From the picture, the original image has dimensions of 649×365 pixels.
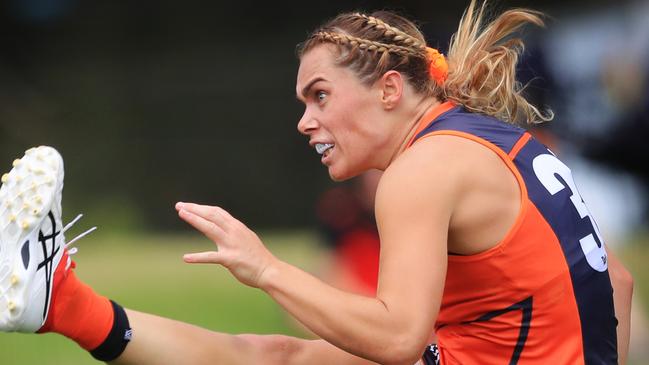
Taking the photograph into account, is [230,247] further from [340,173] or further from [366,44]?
[366,44]

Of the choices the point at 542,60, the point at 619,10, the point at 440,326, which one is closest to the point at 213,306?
the point at 542,60

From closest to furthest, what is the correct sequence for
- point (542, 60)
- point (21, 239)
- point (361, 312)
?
point (361, 312) < point (21, 239) < point (542, 60)

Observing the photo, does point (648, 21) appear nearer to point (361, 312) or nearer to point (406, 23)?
point (406, 23)

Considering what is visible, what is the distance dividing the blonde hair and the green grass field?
3.07 m

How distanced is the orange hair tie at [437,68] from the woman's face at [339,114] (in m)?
0.19

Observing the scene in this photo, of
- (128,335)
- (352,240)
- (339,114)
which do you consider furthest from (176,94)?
(339,114)

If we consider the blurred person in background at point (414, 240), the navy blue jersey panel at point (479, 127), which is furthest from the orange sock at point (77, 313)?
the navy blue jersey panel at point (479, 127)

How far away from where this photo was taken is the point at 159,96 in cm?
1167

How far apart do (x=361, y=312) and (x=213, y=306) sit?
494 centimetres

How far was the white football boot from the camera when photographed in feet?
9.73

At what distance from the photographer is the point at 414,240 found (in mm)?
2600

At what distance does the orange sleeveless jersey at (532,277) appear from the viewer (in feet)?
9.21

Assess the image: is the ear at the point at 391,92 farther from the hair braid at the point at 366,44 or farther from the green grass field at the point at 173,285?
the green grass field at the point at 173,285

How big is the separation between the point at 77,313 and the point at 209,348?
396mm
